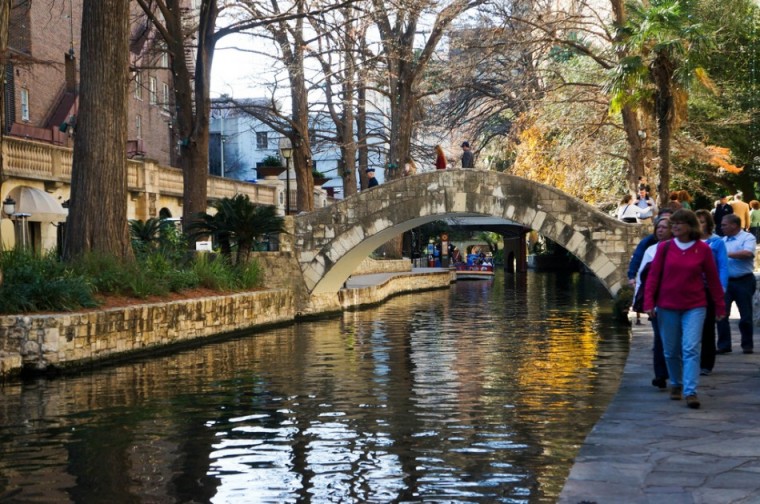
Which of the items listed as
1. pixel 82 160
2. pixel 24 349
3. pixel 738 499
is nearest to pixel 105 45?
pixel 82 160

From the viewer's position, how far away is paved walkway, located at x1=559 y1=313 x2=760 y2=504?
264 inches

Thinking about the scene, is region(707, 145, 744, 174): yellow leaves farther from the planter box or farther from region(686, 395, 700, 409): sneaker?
region(686, 395, 700, 409): sneaker

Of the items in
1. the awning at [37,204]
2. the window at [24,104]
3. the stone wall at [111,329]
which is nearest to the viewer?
the stone wall at [111,329]

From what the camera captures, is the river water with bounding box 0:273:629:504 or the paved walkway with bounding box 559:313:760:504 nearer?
the paved walkway with bounding box 559:313:760:504

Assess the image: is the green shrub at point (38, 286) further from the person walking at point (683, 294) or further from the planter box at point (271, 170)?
the planter box at point (271, 170)

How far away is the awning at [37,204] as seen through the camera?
2694 cm

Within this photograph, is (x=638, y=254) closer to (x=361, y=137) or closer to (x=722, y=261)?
(x=722, y=261)

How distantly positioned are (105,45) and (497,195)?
9.83 meters

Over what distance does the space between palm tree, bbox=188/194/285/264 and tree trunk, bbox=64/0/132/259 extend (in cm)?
459

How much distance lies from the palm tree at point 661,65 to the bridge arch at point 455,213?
5.84 ft

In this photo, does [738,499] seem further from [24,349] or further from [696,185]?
[696,185]

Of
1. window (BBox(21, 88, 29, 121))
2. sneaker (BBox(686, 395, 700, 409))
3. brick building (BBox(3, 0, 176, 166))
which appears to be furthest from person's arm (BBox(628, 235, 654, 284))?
window (BBox(21, 88, 29, 121))

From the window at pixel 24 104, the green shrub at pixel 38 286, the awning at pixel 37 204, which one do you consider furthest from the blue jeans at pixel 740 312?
the window at pixel 24 104

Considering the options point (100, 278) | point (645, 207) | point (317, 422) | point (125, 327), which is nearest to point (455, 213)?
point (645, 207)
